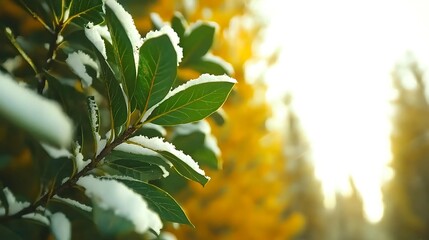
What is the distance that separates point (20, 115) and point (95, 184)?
0.22 meters

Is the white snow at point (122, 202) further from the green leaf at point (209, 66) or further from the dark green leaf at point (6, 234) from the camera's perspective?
the green leaf at point (209, 66)

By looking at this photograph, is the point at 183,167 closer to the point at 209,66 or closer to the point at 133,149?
the point at 133,149

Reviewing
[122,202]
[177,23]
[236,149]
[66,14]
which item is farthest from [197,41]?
[236,149]

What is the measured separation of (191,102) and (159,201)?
159mm

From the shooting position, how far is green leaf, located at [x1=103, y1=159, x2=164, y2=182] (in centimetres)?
56

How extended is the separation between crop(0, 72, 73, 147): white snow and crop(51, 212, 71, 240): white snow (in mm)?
352

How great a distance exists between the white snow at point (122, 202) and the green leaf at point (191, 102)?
0.37 feet

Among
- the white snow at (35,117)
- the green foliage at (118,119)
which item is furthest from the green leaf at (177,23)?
the white snow at (35,117)

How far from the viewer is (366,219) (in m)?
15.2

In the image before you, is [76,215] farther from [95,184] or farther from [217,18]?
[217,18]

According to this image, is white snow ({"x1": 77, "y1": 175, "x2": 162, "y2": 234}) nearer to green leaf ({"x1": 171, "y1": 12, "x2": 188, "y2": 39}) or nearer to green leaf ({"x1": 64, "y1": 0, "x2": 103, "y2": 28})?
green leaf ({"x1": 64, "y1": 0, "x2": 103, "y2": 28})

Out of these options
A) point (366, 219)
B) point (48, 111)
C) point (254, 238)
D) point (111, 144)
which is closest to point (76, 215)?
point (111, 144)

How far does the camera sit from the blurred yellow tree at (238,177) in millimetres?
2816

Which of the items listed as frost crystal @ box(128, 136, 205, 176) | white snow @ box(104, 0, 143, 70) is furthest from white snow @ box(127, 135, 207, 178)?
white snow @ box(104, 0, 143, 70)
